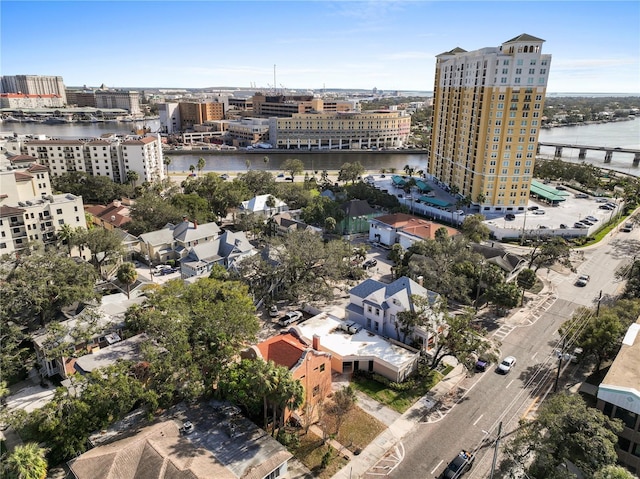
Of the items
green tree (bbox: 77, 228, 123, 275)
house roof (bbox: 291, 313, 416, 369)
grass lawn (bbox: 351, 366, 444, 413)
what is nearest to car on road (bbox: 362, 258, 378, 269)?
house roof (bbox: 291, 313, 416, 369)

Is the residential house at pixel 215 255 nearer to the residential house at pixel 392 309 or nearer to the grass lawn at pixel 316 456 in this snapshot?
the residential house at pixel 392 309

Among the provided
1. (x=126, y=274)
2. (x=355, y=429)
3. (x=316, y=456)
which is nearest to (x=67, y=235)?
(x=126, y=274)

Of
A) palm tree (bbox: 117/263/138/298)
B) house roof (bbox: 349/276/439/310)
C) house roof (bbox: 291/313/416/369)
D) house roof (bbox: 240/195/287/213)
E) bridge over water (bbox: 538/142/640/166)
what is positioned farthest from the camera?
bridge over water (bbox: 538/142/640/166)

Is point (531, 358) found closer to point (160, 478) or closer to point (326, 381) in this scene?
point (326, 381)

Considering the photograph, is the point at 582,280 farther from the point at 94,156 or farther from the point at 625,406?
the point at 94,156

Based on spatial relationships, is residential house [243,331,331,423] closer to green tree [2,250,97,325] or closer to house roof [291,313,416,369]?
house roof [291,313,416,369]

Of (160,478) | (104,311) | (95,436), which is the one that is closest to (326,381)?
(160,478)
